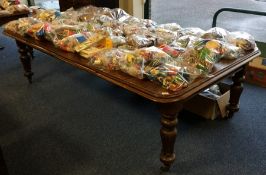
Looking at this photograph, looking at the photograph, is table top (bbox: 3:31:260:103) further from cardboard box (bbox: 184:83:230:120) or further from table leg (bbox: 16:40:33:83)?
table leg (bbox: 16:40:33:83)

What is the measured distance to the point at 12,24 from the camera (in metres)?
2.14

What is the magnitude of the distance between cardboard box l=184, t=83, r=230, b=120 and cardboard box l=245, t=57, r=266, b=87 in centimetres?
60

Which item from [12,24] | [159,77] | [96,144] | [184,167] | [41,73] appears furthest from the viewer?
[41,73]

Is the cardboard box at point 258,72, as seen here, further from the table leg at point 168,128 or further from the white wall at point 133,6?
the table leg at point 168,128

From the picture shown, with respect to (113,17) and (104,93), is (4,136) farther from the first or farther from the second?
(113,17)

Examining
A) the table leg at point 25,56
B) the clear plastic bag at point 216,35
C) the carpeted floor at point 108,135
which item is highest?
the clear plastic bag at point 216,35

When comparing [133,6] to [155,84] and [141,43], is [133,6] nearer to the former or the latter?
[141,43]

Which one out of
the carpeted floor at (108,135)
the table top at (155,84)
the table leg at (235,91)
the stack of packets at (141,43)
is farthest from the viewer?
the table leg at (235,91)

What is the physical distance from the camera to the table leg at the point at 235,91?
67.2 inches

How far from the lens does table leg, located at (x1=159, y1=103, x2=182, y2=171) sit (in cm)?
124

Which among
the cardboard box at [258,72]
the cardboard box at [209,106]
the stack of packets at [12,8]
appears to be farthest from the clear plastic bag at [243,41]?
the stack of packets at [12,8]

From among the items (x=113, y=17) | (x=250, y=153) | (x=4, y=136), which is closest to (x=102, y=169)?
(x=4, y=136)

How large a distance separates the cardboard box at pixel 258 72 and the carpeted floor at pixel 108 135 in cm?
8

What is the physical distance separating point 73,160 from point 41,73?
1396 millimetres
